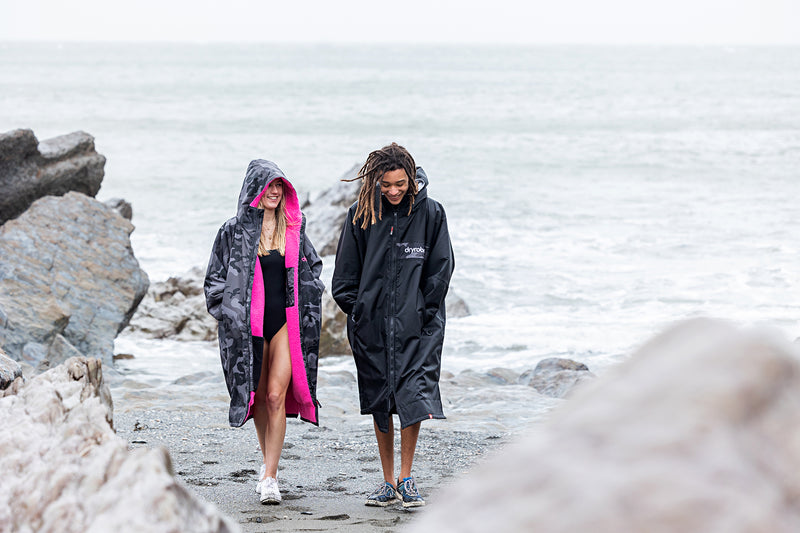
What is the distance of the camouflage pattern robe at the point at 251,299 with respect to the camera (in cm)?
488

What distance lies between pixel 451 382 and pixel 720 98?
5802cm

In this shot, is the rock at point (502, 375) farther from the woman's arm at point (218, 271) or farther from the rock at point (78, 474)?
the rock at point (78, 474)

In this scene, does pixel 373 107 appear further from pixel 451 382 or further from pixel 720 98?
pixel 451 382

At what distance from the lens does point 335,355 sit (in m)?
11.0

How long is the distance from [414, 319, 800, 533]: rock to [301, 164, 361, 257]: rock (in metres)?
12.9

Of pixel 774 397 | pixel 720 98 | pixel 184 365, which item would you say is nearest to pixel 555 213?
pixel 184 365

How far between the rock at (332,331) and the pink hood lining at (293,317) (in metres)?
5.68

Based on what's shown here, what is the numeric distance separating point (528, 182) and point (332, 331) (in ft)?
58.3

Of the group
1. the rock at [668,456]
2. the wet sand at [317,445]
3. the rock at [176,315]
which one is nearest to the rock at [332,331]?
the wet sand at [317,445]

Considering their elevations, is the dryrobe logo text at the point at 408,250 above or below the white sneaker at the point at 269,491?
above

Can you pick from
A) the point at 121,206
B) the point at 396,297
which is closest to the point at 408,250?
the point at 396,297

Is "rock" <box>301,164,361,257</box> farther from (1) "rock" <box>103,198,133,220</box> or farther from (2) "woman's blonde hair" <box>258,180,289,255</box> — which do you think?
(2) "woman's blonde hair" <box>258,180,289,255</box>

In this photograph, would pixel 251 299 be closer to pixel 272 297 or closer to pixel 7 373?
pixel 272 297

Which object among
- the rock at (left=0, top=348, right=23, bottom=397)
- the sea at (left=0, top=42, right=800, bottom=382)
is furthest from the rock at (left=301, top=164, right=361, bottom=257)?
the rock at (left=0, top=348, right=23, bottom=397)
